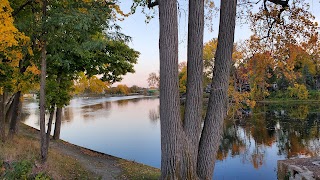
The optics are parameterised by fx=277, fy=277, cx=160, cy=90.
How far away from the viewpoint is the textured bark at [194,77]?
518cm

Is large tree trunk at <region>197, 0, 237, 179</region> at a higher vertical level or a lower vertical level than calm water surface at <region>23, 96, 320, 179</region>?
higher

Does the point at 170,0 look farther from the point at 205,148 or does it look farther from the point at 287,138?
the point at 287,138

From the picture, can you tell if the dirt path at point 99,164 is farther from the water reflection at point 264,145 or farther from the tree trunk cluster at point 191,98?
the water reflection at point 264,145

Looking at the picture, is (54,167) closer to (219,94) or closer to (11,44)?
(11,44)

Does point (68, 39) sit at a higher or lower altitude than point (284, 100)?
higher

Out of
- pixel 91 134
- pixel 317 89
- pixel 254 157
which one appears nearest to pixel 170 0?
pixel 254 157

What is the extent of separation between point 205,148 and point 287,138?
52.4 feet

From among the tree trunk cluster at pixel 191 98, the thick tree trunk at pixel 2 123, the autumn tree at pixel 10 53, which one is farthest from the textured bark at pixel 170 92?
the thick tree trunk at pixel 2 123

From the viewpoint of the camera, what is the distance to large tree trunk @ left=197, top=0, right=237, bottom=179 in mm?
5250

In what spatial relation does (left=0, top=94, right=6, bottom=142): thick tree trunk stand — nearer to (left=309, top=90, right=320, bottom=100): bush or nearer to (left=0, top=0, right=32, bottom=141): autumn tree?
(left=0, top=0, right=32, bottom=141): autumn tree

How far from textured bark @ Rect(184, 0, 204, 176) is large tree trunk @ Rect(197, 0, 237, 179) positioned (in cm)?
21

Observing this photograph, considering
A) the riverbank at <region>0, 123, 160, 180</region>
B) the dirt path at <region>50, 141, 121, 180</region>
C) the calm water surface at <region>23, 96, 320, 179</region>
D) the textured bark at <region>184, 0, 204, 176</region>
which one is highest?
the textured bark at <region>184, 0, 204, 176</region>

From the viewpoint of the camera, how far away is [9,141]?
33.5 feet

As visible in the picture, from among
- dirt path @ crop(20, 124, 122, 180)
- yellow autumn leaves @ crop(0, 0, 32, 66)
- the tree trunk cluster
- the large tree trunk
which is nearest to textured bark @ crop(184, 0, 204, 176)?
the tree trunk cluster
